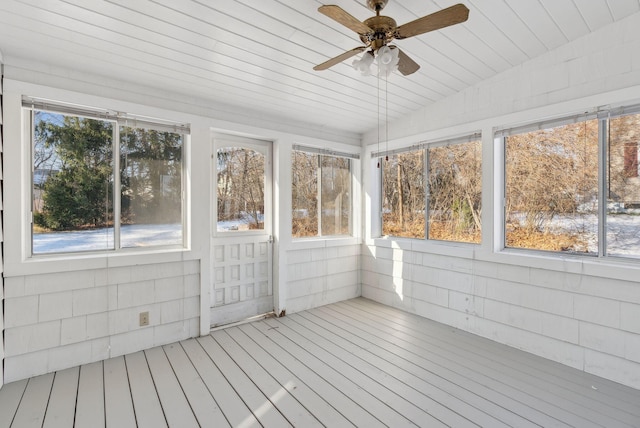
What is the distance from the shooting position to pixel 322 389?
2.43m

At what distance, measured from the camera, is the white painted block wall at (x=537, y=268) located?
8.34ft

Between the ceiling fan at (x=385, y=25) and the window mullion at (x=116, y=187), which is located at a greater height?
the ceiling fan at (x=385, y=25)

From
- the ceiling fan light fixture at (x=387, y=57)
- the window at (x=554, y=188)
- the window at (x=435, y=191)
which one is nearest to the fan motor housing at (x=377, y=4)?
the ceiling fan light fixture at (x=387, y=57)

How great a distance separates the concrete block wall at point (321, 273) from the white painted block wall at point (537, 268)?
0.85 meters

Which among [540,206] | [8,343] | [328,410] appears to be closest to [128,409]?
[8,343]

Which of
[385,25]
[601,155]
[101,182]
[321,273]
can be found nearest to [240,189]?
[101,182]

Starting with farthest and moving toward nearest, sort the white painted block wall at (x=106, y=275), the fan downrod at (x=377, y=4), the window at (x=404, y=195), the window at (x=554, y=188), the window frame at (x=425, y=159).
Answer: the window at (x=404, y=195) < the window frame at (x=425, y=159) < the window at (x=554, y=188) < the white painted block wall at (x=106, y=275) < the fan downrod at (x=377, y=4)

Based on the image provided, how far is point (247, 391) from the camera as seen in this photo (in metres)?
2.40

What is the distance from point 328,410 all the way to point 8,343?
8.17 feet

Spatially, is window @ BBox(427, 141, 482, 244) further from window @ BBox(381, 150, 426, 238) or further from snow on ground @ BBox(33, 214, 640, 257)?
snow on ground @ BBox(33, 214, 640, 257)

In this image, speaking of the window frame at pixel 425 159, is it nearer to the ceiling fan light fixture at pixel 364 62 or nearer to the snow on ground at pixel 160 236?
the snow on ground at pixel 160 236

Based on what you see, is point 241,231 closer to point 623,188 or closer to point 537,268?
point 537,268

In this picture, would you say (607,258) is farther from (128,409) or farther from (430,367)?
(128,409)

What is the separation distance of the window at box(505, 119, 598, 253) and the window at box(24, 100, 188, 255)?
3.45 meters
